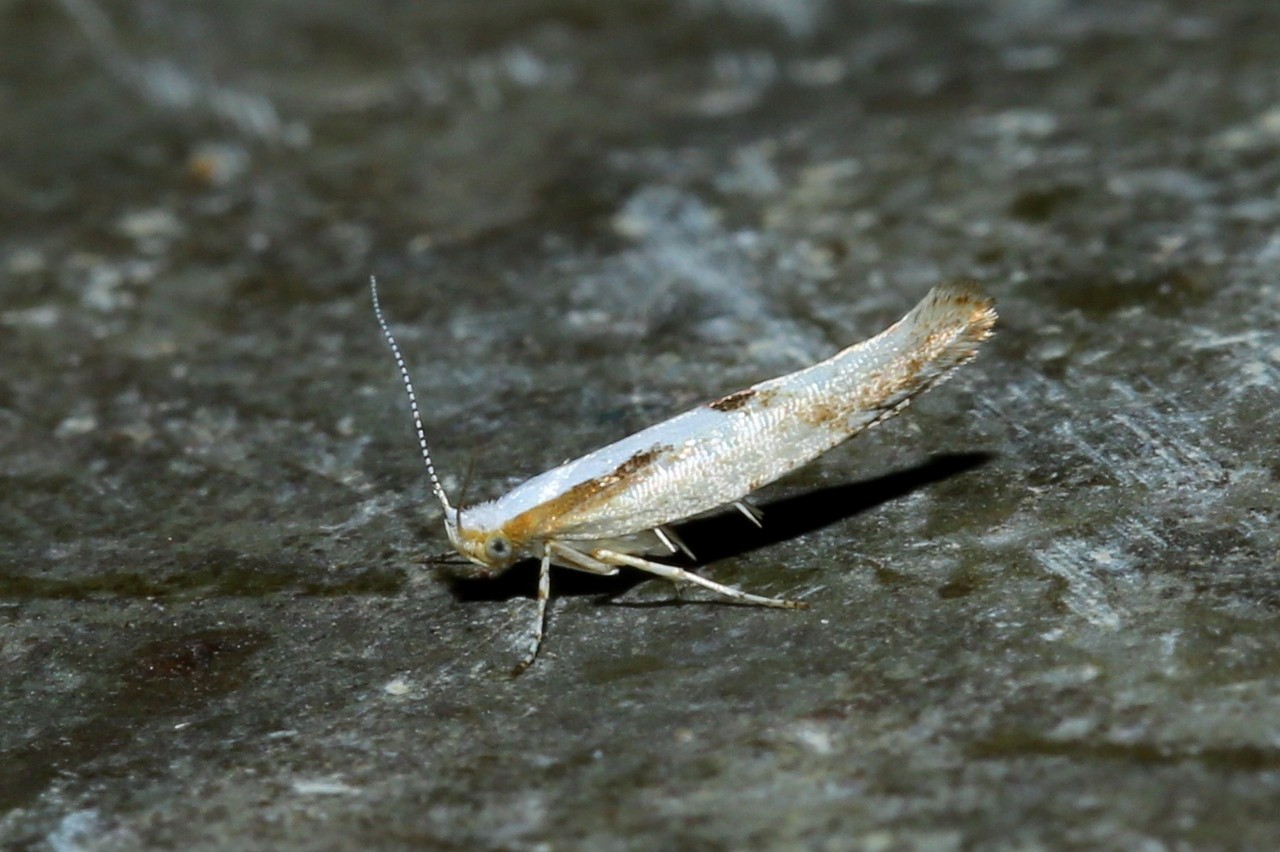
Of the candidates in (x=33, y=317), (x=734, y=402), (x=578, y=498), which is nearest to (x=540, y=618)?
(x=578, y=498)

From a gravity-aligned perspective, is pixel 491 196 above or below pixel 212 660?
above

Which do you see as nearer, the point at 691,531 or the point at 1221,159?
the point at 691,531

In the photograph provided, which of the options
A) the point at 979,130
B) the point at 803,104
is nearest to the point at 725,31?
the point at 803,104

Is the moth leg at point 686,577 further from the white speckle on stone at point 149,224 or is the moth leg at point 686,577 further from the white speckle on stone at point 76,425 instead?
the white speckle on stone at point 149,224

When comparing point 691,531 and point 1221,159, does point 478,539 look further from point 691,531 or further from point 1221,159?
point 1221,159

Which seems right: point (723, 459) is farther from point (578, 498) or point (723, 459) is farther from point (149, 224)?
point (149, 224)

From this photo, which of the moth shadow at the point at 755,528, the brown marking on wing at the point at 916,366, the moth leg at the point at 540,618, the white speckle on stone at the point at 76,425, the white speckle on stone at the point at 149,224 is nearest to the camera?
the moth leg at the point at 540,618

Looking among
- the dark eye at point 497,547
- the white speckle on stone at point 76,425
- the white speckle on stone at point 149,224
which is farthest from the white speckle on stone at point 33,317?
the dark eye at point 497,547
